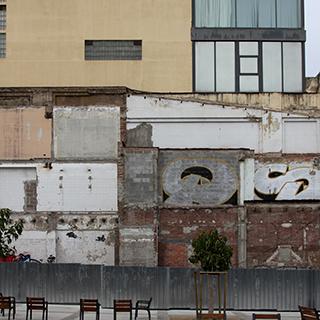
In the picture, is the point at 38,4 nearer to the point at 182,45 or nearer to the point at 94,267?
the point at 182,45

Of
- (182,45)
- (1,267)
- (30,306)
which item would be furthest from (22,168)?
(30,306)

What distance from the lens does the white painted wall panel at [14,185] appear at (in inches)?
1575

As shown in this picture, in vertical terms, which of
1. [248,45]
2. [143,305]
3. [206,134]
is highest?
[248,45]

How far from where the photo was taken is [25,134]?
40.8 meters

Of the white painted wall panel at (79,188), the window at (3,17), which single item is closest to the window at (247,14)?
the window at (3,17)

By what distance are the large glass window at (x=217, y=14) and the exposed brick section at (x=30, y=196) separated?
53.8 feet

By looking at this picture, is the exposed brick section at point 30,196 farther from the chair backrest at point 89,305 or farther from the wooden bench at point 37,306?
the chair backrest at point 89,305

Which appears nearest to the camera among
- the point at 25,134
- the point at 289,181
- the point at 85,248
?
the point at 289,181

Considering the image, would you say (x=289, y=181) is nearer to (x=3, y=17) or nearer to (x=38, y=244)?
(x=38, y=244)

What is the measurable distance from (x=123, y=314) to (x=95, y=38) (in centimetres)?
2505

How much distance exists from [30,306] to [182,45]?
2722 centimetres

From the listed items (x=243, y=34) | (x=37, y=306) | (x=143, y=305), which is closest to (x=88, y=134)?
(x=243, y=34)

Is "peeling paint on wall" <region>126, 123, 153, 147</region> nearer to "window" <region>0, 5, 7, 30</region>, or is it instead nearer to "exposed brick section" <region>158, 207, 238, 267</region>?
"exposed brick section" <region>158, 207, 238, 267</region>

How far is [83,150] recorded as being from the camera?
132 feet
